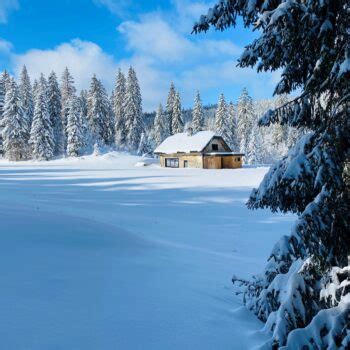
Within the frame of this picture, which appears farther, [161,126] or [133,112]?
[161,126]

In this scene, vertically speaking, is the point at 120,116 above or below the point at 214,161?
above

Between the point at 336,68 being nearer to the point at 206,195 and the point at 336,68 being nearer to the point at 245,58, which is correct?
the point at 245,58

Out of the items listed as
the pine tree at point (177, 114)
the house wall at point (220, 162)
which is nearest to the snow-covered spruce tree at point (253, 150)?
the pine tree at point (177, 114)

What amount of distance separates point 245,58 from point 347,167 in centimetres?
162

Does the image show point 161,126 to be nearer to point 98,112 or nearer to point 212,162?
point 98,112

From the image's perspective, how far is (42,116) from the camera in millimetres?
62219

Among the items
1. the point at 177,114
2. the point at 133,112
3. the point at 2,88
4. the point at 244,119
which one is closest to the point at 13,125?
the point at 2,88

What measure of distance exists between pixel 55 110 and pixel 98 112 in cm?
987

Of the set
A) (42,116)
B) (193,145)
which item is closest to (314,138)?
(193,145)

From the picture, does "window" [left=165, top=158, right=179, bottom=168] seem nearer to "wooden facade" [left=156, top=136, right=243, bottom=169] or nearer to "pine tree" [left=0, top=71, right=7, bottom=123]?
"wooden facade" [left=156, top=136, right=243, bottom=169]

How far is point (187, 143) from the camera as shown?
2104 inches

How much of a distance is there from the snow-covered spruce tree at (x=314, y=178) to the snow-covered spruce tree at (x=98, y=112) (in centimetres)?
7006

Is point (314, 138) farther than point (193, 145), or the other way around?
point (193, 145)

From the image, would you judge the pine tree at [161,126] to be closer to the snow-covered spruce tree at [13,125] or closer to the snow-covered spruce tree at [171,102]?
the snow-covered spruce tree at [171,102]
